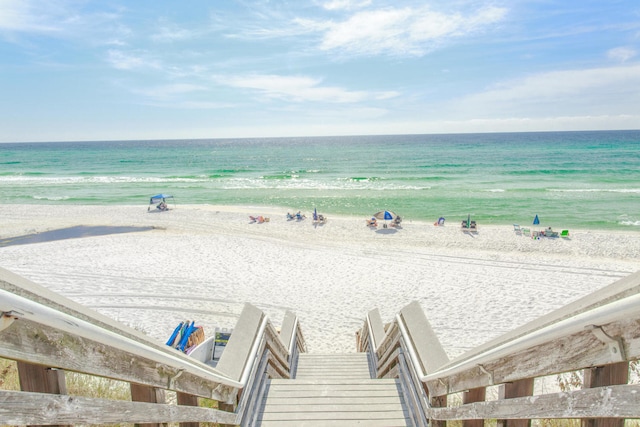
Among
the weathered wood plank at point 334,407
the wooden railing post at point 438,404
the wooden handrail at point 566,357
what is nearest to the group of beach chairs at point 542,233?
the weathered wood plank at point 334,407

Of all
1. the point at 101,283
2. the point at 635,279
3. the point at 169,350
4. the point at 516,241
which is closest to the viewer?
the point at 635,279

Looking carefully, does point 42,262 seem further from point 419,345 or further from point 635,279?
point 635,279

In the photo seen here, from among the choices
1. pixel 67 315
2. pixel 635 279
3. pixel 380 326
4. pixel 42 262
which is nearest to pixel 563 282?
pixel 380 326

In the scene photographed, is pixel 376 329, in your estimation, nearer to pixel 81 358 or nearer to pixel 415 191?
pixel 81 358

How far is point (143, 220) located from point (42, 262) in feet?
30.2

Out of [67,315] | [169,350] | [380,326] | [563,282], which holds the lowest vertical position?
[563,282]

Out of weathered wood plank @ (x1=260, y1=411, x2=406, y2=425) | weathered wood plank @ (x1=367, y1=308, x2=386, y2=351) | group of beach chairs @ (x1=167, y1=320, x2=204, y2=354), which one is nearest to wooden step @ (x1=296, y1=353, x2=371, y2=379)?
weathered wood plank @ (x1=367, y1=308, x2=386, y2=351)

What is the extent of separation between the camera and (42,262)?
15.0 m

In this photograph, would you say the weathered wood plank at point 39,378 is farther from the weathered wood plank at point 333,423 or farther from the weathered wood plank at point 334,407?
the weathered wood plank at point 334,407

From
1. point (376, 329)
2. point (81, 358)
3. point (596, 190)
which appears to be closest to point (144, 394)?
point (81, 358)

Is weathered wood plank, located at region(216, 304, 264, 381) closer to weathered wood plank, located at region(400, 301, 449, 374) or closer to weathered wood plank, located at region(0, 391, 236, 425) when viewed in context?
weathered wood plank, located at region(0, 391, 236, 425)

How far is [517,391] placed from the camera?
1.80m

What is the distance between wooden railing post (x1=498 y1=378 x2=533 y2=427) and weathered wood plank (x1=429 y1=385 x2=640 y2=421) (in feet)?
0.25

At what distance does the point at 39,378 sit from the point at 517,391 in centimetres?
189
